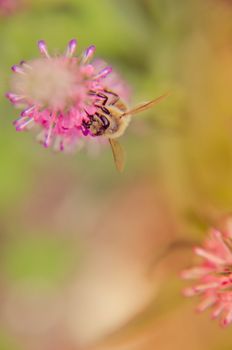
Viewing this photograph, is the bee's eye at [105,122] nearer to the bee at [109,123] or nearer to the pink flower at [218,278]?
the bee at [109,123]

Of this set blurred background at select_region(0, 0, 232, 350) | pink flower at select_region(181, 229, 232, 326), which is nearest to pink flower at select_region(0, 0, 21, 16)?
blurred background at select_region(0, 0, 232, 350)

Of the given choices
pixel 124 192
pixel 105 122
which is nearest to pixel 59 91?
pixel 105 122

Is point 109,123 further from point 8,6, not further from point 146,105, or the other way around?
point 8,6

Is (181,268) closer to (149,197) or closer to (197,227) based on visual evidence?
(197,227)

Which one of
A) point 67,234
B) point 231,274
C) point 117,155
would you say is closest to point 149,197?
point 67,234

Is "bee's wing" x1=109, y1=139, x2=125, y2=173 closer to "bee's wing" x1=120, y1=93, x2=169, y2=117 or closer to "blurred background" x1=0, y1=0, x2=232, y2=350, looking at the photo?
"bee's wing" x1=120, y1=93, x2=169, y2=117
